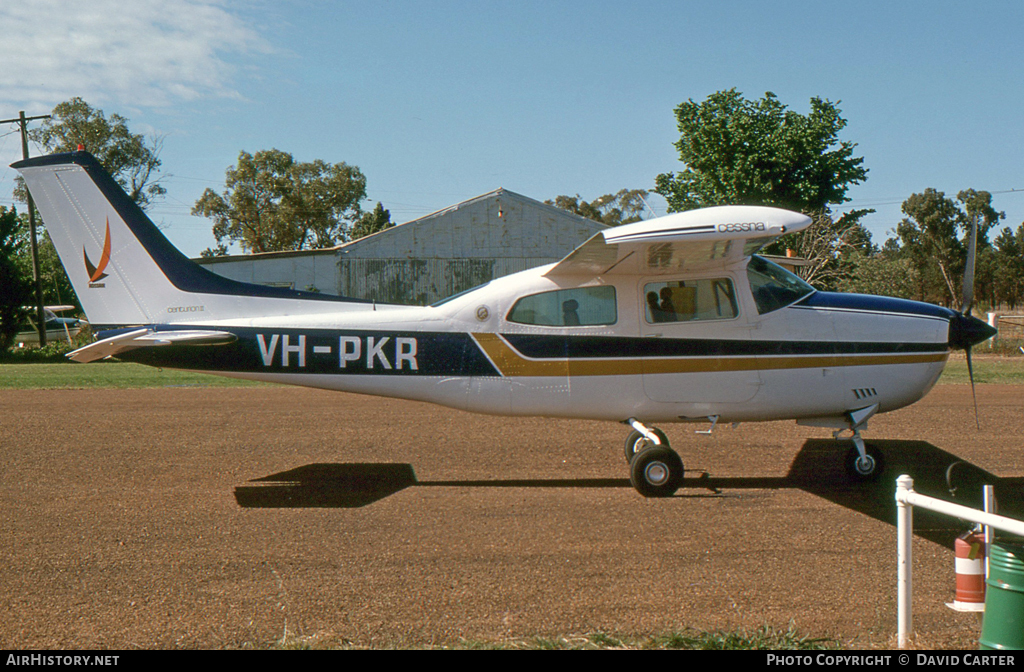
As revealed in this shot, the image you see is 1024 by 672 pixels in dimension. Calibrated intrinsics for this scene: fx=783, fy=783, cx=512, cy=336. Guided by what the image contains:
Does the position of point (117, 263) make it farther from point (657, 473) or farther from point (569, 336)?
point (657, 473)

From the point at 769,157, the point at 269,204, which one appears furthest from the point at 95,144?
the point at 769,157

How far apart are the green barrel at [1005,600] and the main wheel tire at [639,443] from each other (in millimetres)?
4423

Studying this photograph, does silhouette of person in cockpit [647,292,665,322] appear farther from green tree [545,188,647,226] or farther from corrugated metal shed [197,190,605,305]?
green tree [545,188,647,226]

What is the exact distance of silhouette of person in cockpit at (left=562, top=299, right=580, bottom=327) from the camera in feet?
27.2

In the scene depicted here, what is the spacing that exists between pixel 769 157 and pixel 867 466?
95.3 feet

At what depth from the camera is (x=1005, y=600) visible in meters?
3.44

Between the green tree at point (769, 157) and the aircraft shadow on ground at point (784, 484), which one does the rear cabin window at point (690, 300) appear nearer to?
the aircraft shadow on ground at point (784, 484)

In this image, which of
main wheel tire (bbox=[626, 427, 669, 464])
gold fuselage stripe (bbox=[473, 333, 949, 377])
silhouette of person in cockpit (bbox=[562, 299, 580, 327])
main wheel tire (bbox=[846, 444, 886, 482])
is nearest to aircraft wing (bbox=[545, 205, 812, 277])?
silhouette of person in cockpit (bbox=[562, 299, 580, 327])

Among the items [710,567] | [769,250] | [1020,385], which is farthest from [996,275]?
[710,567]

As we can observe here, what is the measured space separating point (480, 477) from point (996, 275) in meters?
69.3

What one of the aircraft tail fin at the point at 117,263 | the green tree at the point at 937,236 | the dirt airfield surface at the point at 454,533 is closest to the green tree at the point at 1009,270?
the green tree at the point at 937,236

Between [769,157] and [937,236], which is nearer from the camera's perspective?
[769,157]

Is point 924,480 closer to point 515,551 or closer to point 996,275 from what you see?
point 515,551

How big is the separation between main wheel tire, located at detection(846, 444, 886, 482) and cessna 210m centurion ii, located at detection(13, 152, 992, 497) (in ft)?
0.05
